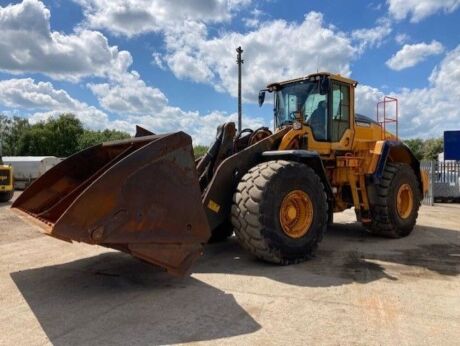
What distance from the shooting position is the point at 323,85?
7.80 meters

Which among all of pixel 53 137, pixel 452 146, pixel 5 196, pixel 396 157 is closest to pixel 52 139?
pixel 53 137

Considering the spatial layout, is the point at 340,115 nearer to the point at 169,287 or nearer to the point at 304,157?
the point at 304,157

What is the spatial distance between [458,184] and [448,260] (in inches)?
513

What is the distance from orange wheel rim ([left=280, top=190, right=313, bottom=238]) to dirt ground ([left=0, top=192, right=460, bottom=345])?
0.49 m

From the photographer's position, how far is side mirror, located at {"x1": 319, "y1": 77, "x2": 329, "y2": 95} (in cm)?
→ 779

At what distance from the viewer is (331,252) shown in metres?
7.61

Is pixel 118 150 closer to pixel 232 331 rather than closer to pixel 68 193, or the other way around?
pixel 68 193

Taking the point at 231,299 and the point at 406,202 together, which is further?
the point at 406,202

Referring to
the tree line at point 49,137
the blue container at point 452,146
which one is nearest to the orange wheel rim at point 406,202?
the blue container at point 452,146

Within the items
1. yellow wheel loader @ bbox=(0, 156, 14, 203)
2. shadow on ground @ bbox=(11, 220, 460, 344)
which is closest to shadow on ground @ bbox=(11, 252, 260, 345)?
shadow on ground @ bbox=(11, 220, 460, 344)

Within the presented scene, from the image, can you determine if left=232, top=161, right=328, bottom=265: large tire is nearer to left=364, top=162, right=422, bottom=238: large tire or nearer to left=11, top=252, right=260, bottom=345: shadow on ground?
left=11, top=252, right=260, bottom=345: shadow on ground

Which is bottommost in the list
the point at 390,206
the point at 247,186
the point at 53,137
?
the point at 390,206

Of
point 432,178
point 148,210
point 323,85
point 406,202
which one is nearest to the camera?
point 148,210

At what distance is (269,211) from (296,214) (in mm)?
752
